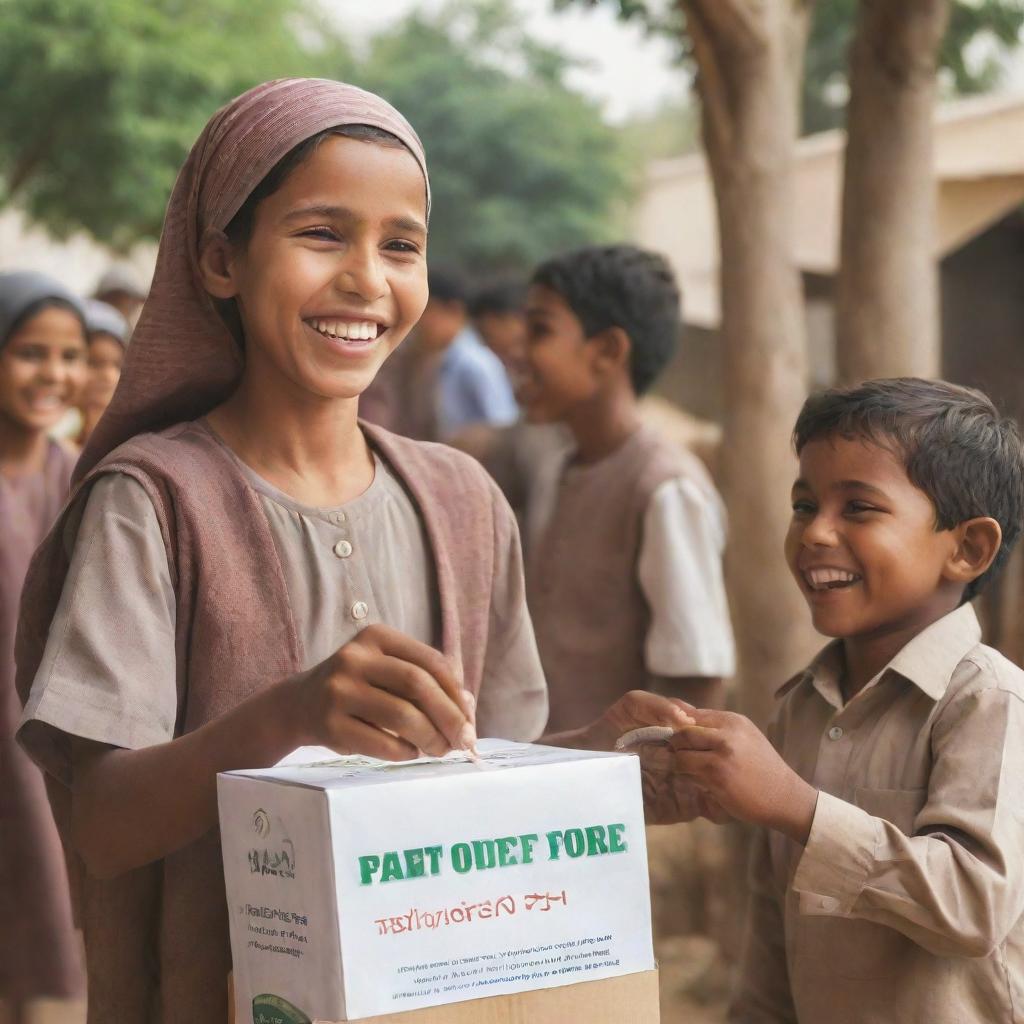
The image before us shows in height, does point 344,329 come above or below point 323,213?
below

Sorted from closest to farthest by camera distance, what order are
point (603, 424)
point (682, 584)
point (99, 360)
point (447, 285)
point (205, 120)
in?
point (682, 584) → point (603, 424) → point (99, 360) → point (447, 285) → point (205, 120)

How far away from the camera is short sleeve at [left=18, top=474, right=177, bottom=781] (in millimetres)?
1639

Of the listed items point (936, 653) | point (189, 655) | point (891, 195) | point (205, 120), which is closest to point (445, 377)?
point (205, 120)

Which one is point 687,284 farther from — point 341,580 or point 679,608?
point 341,580

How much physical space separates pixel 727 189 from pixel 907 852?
302cm

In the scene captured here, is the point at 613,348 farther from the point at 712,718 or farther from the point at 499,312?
the point at 499,312

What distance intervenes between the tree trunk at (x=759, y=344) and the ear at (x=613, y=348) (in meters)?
0.48

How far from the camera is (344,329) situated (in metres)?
1.86

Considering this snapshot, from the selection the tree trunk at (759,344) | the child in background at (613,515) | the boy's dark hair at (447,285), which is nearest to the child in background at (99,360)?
the child in background at (613,515)

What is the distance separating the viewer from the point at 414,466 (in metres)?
2.03

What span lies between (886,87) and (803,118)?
2500 cm

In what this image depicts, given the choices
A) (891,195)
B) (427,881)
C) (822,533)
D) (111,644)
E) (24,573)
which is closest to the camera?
(427,881)

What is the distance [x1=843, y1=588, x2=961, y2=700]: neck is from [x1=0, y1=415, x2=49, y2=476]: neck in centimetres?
300

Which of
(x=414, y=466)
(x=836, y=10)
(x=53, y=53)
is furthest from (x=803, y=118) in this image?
(x=414, y=466)
